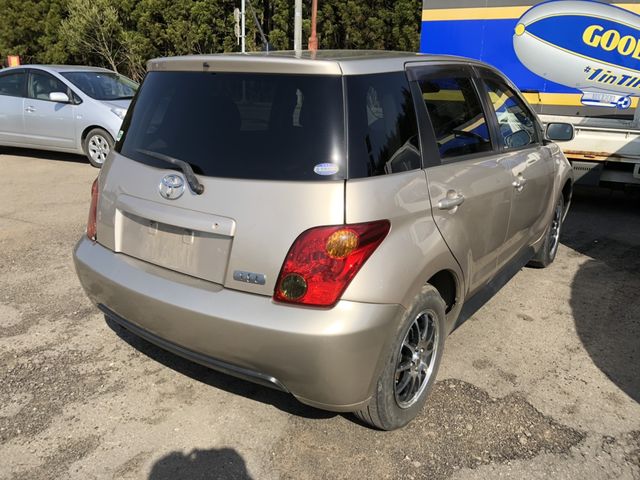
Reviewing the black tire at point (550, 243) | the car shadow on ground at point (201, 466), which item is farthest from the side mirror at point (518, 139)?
the car shadow on ground at point (201, 466)

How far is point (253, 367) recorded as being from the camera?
238 cm

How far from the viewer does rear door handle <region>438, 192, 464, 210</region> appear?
2713mm

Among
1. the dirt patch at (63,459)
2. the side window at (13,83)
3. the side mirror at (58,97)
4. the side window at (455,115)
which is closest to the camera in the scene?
the dirt patch at (63,459)

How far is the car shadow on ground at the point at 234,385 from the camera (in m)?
2.94

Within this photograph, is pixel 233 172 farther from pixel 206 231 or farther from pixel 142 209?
pixel 142 209

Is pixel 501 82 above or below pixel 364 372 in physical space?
above

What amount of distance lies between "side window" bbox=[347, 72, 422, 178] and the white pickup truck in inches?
186

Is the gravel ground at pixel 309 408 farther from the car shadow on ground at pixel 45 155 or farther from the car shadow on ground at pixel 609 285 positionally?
the car shadow on ground at pixel 45 155

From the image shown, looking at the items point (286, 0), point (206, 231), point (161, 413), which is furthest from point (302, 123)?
point (286, 0)

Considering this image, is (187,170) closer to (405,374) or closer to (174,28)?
(405,374)

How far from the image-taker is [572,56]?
24.7ft

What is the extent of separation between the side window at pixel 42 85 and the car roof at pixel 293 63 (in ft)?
23.6

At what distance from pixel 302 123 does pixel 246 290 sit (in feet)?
2.46

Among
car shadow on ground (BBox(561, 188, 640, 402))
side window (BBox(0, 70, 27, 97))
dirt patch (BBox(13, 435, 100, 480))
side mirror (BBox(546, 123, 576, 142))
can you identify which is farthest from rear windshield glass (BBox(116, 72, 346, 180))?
side window (BBox(0, 70, 27, 97))
